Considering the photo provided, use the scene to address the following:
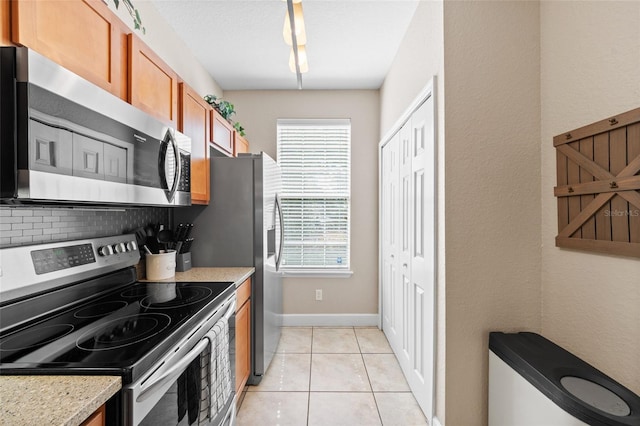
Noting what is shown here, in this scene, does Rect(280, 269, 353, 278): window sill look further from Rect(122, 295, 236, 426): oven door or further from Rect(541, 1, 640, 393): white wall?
Rect(541, 1, 640, 393): white wall

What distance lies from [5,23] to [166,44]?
1.70 metres

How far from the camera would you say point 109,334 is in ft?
3.66

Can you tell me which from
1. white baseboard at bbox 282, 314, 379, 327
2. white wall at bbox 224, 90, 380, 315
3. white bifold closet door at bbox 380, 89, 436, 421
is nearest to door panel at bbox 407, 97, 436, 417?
white bifold closet door at bbox 380, 89, 436, 421

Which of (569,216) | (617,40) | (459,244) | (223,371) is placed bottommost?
(223,371)

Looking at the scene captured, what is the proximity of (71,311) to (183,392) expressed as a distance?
0.65 m

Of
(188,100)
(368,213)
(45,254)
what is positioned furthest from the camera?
(368,213)

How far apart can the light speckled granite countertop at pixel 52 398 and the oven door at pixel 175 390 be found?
9cm

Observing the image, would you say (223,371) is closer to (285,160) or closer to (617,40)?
(617,40)

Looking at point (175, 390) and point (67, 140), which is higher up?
point (67, 140)

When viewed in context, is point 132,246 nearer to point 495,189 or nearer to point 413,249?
point 413,249

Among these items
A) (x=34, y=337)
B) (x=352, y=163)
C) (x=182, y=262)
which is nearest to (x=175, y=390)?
(x=34, y=337)

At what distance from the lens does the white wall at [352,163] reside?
3646 mm

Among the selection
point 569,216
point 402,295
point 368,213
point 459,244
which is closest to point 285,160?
point 368,213

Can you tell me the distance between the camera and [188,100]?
209cm
